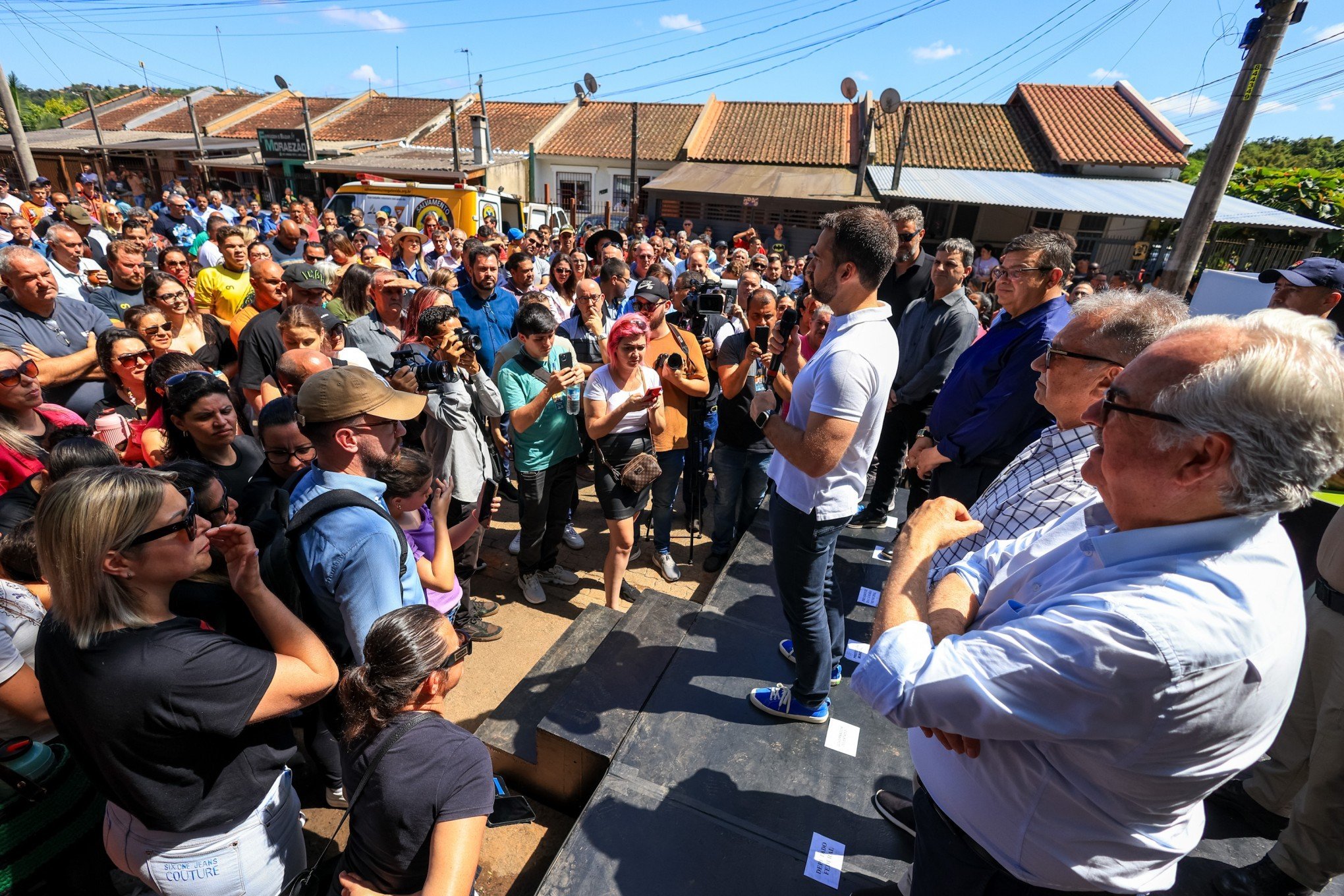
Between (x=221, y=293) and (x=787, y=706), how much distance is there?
530cm

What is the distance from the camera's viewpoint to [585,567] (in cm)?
440

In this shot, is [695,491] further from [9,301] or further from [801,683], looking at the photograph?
[9,301]

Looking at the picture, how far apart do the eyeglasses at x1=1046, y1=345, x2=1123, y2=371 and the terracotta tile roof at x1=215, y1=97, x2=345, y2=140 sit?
1387 inches

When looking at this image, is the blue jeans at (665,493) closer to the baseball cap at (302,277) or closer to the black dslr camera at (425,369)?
the black dslr camera at (425,369)

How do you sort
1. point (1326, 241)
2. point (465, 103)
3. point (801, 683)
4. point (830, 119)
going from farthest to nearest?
point (465, 103)
point (830, 119)
point (1326, 241)
point (801, 683)

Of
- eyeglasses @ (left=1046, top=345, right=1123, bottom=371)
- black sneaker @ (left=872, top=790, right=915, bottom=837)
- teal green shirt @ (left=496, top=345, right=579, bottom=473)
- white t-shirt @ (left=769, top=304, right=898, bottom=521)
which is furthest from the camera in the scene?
teal green shirt @ (left=496, top=345, right=579, bottom=473)

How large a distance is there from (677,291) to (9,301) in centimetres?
408

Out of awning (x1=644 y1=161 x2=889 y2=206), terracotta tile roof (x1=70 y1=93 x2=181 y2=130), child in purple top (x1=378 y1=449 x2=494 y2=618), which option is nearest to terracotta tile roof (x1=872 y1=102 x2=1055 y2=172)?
awning (x1=644 y1=161 x2=889 y2=206)

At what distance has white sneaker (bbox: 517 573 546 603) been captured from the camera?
394 cm

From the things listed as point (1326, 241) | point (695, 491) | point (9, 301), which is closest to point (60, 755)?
point (9, 301)

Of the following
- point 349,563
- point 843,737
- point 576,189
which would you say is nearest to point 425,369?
point 349,563

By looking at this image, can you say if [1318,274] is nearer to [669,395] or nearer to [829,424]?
[829,424]

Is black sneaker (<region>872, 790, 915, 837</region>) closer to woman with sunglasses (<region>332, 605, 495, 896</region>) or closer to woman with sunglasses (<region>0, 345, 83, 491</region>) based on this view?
woman with sunglasses (<region>332, 605, 495, 896</region>)

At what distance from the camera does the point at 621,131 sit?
24.3 meters
